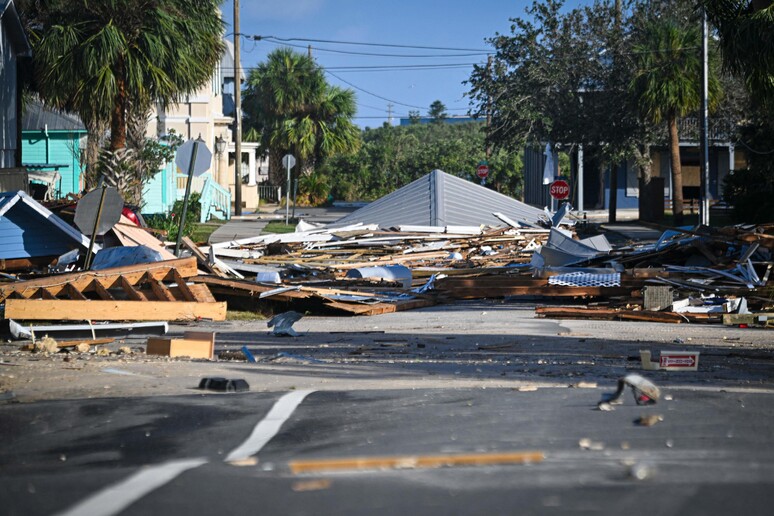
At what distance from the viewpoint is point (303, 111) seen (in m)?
61.8

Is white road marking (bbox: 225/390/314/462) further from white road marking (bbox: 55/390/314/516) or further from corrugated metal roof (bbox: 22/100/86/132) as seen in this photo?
corrugated metal roof (bbox: 22/100/86/132)

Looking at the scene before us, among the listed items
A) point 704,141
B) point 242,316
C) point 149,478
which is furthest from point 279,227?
point 149,478

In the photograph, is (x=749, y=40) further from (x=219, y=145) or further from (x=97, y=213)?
(x=219, y=145)

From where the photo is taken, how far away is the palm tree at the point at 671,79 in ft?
119

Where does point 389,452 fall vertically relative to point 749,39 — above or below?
below

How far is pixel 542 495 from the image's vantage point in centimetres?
420

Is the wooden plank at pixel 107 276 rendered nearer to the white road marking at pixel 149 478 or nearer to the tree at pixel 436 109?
the white road marking at pixel 149 478

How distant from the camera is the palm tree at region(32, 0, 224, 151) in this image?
24.5 meters

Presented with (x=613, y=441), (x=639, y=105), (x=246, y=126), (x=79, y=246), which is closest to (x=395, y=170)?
(x=246, y=126)

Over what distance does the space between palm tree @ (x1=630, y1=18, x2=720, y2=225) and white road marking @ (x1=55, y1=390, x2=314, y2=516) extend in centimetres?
3227

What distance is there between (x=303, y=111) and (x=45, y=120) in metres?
29.7

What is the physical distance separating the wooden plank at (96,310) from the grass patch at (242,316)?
1.05 m

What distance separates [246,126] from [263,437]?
208 feet

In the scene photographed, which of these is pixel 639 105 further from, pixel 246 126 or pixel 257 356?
pixel 246 126
